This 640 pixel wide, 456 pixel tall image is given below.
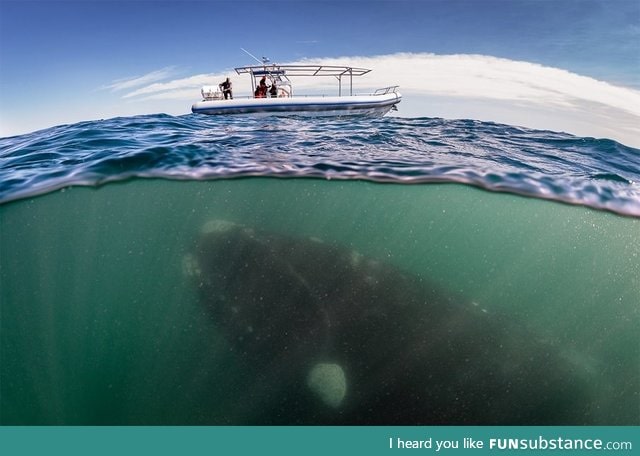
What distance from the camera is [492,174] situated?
8.13 metres

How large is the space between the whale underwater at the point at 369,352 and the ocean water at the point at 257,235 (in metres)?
0.07

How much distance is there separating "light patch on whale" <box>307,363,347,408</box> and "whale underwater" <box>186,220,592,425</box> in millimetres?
15

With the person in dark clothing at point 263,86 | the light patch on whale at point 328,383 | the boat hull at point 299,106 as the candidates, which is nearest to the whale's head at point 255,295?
the light patch on whale at point 328,383

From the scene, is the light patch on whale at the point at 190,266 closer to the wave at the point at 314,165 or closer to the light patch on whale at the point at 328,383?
the wave at the point at 314,165

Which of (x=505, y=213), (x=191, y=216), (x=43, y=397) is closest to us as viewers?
(x=43, y=397)

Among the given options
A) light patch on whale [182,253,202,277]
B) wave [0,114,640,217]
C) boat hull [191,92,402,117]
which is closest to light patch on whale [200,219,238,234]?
light patch on whale [182,253,202,277]

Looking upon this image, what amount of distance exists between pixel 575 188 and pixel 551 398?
532 centimetres

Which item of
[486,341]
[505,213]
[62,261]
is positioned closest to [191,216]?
[62,261]

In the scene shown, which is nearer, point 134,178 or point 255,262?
point 255,262

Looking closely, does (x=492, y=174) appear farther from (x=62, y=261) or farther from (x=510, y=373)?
(x=62, y=261)

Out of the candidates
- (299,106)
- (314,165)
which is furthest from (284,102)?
(314,165)

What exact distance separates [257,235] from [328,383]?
3123mm

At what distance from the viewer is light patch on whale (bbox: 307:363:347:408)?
4.94 metres

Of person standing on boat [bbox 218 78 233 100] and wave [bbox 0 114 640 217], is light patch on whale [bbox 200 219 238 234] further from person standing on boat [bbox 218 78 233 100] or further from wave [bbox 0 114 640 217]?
person standing on boat [bbox 218 78 233 100]
